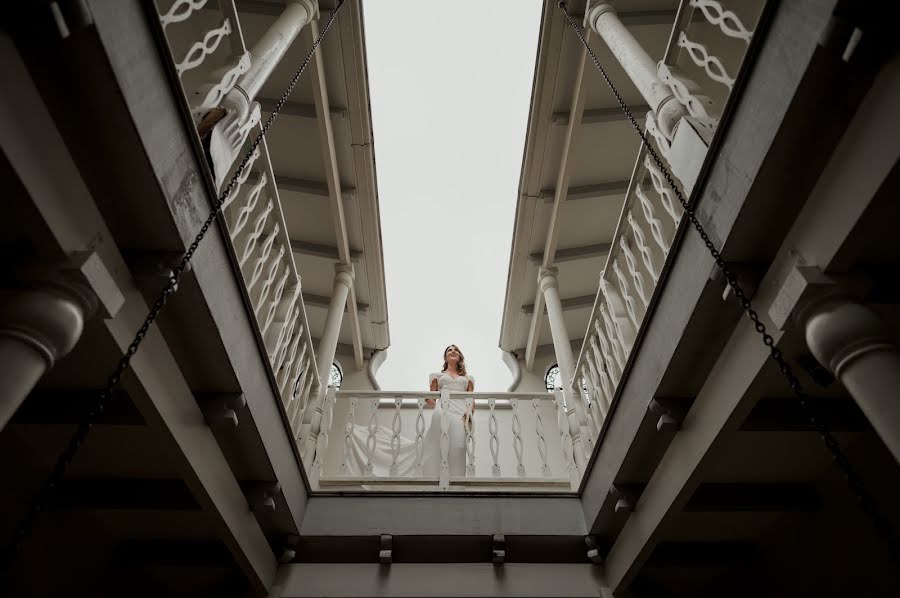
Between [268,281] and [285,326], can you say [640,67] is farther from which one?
[285,326]

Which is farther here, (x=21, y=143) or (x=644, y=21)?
(x=644, y=21)

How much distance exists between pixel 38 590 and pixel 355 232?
17.0ft

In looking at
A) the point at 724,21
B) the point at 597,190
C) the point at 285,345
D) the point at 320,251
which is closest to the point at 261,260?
the point at 285,345

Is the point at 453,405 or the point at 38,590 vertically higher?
the point at 453,405

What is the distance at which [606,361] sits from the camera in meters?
4.48

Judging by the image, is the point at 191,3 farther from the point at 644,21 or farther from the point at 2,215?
the point at 644,21

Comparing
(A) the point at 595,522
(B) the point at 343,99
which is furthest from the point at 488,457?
(B) the point at 343,99

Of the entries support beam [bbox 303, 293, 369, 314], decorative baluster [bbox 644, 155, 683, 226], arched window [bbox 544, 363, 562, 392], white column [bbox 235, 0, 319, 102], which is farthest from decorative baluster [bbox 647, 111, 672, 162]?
support beam [bbox 303, 293, 369, 314]

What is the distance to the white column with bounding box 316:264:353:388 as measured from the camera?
5953 mm

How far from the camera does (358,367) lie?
364 inches

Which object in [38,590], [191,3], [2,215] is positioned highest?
[191,3]

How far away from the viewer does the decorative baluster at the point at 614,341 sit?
13.3ft

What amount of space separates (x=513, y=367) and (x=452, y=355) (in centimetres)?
239

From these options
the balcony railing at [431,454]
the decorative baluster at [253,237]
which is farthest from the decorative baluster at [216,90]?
the balcony railing at [431,454]
